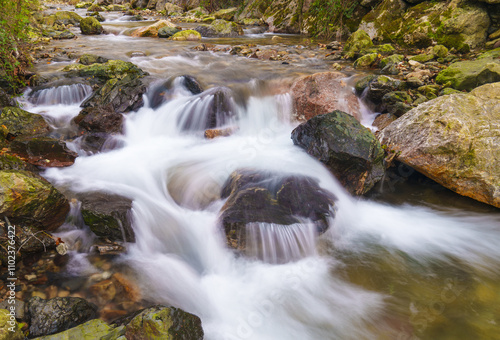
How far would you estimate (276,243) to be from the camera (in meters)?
3.80

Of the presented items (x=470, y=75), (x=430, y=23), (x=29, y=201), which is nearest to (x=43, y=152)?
(x=29, y=201)

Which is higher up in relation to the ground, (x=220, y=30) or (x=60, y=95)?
(x=220, y=30)

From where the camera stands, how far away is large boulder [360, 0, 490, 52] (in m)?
10.5

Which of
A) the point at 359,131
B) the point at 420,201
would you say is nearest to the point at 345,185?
the point at 359,131

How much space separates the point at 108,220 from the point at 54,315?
1.35 meters

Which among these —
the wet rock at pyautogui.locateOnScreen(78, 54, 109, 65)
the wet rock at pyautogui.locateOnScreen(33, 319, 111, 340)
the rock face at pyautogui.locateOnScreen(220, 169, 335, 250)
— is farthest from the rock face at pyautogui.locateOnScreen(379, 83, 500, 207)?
the wet rock at pyautogui.locateOnScreen(78, 54, 109, 65)

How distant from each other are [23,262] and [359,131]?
5.12m

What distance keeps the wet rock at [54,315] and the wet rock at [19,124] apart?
4008mm

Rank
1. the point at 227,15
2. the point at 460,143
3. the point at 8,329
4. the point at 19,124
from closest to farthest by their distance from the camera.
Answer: the point at 8,329, the point at 460,143, the point at 19,124, the point at 227,15

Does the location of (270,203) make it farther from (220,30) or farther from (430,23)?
(220,30)

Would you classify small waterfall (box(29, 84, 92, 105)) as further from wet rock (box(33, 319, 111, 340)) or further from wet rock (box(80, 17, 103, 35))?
wet rock (box(80, 17, 103, 35))

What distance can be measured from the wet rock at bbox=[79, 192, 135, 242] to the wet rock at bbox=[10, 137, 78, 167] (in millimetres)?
1667

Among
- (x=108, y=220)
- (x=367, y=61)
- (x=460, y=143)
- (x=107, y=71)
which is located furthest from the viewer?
(x=367, y=61)

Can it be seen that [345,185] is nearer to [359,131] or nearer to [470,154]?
[359,131]
